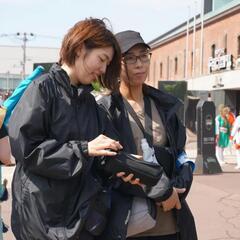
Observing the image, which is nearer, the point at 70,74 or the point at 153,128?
the point at 70,74

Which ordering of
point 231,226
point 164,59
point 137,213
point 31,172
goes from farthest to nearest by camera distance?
point 164,59, point 231,226, point 137,213, point 31,172

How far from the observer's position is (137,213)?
2.65 m

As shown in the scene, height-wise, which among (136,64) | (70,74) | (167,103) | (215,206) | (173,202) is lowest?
(215,206)

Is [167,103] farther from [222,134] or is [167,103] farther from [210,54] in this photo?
[210,54]

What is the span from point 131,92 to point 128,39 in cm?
31

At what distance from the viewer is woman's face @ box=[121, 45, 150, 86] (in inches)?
118

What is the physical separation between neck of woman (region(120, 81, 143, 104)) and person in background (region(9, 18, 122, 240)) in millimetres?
659

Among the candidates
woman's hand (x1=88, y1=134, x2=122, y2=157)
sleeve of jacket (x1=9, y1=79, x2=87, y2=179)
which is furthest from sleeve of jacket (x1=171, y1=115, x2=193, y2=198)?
sleeve of jacket (x1=9, y1=79, x2=87, y2=179)

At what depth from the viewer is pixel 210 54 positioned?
148ft

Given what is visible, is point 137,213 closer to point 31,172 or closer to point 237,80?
point 31,172

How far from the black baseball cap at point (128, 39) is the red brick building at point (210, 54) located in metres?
32.7

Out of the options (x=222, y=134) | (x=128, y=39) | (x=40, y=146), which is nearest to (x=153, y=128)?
(x=128, y=39)

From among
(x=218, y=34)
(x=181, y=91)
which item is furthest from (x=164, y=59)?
(x=181, y=91)

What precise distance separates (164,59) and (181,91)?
3403cm
